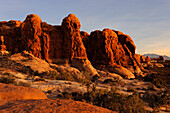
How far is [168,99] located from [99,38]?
24.9m

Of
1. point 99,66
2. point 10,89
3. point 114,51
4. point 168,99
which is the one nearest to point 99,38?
point 114,51

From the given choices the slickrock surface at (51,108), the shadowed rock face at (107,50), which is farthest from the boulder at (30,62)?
the slickrock surface at (51,108)

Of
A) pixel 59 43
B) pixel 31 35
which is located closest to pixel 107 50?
pixel 59 43

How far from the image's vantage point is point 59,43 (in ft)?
96.0

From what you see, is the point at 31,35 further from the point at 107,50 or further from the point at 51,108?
the point at 51,108

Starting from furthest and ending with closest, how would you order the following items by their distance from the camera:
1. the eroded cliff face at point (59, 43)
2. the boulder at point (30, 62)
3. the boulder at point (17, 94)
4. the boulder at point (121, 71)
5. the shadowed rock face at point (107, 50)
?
the shadowed rock face at point (107, 50)
the boulder at point (121, 71)
the eroded cliff face at point (59, 43)
the boulder at point (30, 62)
the boulder at point (17, 94)

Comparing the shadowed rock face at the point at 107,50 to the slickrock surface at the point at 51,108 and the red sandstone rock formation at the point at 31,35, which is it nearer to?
the red sandstone rock formation at the point at 31,35

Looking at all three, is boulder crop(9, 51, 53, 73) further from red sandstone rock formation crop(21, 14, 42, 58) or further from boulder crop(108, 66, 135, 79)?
boulder crop(108, 66, 135, 79)

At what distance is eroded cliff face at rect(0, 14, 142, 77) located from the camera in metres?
27.3

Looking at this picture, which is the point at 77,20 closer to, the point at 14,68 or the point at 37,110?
the point at 14,68

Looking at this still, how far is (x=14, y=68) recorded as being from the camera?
686 inches

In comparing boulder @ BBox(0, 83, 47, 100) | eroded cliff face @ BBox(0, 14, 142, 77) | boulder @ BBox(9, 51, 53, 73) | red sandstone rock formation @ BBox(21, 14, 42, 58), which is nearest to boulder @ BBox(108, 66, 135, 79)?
eroded cliff face @ BBox(0, 14, 142, 77)

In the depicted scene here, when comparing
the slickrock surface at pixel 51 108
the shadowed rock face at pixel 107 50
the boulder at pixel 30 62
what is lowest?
the slickrock surface at pixel 51 108

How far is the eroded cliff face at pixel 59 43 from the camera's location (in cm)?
2733
